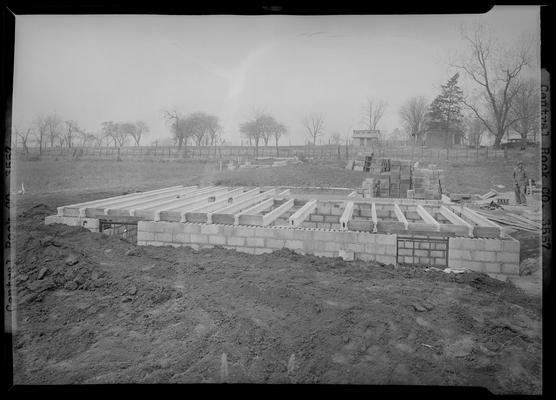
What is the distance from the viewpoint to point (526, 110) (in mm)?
2912

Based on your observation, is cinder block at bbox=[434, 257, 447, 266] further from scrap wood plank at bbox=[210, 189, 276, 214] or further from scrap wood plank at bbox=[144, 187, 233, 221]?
scrap wood plank at bbox=[144, 187, 233, 221]

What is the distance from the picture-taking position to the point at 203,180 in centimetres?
345

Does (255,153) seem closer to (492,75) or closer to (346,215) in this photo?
(346,215)

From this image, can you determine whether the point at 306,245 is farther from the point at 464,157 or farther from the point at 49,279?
the point at 49,279

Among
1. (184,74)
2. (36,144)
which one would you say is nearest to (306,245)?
(184,74)

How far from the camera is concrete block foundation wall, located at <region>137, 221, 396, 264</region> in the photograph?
10.3 ft

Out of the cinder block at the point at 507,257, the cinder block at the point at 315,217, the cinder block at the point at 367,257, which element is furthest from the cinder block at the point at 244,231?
the cinder block at the point at 507,257

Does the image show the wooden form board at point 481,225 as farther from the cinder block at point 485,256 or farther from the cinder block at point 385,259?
the cinder block at point 385,259

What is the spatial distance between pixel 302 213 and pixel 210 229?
988 millimetres

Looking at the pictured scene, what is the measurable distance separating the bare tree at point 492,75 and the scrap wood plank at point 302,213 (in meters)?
1.83

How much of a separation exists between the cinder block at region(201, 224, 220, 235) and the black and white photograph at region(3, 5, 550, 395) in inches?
0.9

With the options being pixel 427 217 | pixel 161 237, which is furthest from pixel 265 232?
pixel 427 217

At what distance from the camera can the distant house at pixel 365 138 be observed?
3.40m

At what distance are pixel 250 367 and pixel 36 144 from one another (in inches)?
114
